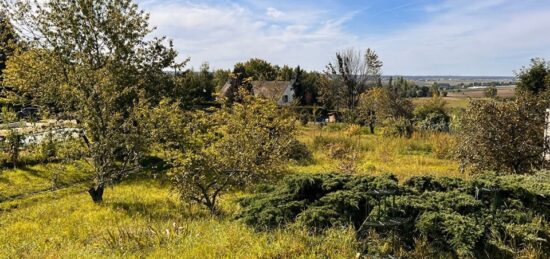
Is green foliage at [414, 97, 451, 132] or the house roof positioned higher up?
the house roof

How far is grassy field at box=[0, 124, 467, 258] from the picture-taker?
481 centimetres

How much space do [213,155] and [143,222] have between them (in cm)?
175

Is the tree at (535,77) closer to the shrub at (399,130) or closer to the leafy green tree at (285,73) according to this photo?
the shrub at (399,130)

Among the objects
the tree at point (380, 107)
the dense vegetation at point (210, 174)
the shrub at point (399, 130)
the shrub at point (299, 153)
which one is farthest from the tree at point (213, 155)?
the tree at point (380, 107)

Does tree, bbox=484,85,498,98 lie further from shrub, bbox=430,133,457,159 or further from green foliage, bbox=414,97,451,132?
green foliage, bbox=414,97,451,132

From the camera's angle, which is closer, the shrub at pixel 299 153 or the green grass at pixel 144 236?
the green grass at pixel 144 236

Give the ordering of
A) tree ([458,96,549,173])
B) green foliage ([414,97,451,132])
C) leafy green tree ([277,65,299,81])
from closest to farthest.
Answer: tree ([458,96,549,173]) → green foliage ([414,97,451,132]) → leafy green tree ([277,65,299,81])

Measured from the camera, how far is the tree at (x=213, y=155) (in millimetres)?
7648

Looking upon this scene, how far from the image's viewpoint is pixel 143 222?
709 centimetres

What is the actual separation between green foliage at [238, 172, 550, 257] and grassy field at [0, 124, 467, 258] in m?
0.40

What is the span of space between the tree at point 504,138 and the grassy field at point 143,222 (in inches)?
75.1

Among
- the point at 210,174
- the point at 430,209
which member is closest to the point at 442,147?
the point at 210,174

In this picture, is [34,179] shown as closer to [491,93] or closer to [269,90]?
[269,90]

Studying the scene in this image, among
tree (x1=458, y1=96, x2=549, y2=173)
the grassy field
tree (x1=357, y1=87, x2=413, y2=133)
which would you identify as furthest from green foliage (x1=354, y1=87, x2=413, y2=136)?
tree (x1=458, y1=96, x2=549, y2=173)
